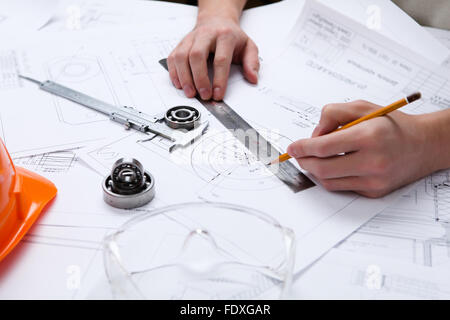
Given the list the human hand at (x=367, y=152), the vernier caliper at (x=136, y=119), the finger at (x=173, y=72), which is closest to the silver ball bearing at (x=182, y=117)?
the vernier caliper at (x=136, y=119)

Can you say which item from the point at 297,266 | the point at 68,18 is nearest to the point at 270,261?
the point at 297,266

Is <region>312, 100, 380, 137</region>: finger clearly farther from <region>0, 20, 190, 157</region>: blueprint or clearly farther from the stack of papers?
<region>0, 20, 190, 157</region>: blueprint

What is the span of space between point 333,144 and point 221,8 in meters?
0.64

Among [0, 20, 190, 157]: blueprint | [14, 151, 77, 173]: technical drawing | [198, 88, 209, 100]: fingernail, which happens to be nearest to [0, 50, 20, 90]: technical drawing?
[0, 20, 190, 157]: blueprint

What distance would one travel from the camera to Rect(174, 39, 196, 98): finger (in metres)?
0.90

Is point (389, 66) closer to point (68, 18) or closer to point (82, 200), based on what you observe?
point (82, 200)

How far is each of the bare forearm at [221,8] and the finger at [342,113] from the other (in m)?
0.53

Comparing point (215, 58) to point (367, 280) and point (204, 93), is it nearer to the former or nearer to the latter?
point (204, 93)

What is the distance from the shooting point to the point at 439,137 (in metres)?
0.68

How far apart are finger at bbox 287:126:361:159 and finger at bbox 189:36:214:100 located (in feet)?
0.99

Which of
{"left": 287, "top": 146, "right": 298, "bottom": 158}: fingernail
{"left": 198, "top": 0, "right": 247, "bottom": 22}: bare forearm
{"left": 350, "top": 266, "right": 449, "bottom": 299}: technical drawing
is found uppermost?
{"left": 287, "top": 146, "right": 298, "bottom": 158}: fingernail

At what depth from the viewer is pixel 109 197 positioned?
0.62 metres

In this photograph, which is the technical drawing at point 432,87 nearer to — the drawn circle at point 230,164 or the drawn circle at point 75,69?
the drawn circle at point 230,164
